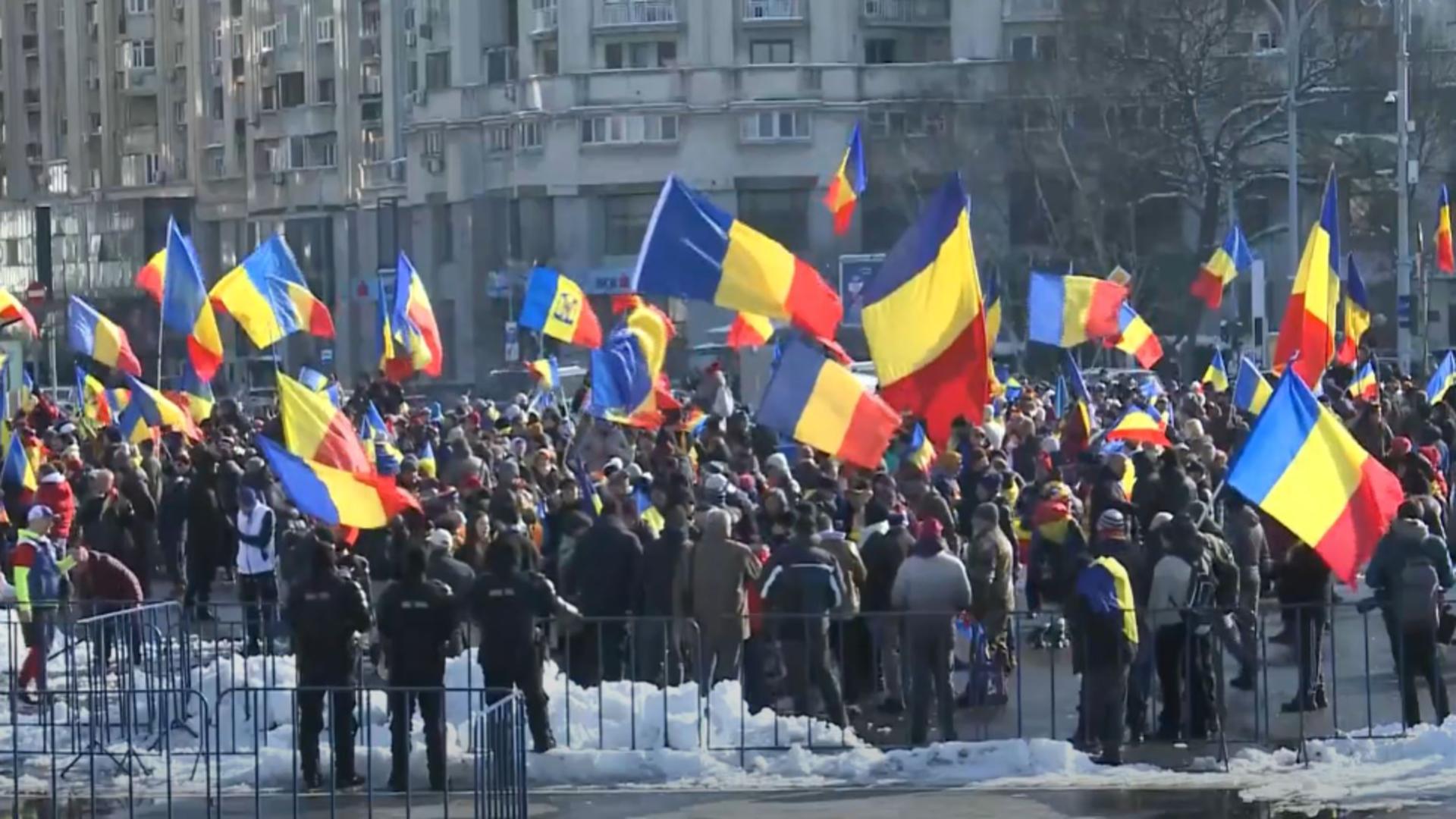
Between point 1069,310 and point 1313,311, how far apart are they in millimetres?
8194

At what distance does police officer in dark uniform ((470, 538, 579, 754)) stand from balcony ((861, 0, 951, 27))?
6743cm

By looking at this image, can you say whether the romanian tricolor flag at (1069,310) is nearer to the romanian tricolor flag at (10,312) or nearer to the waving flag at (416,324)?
the waving flag at (416,324)

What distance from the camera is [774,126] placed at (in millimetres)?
80000

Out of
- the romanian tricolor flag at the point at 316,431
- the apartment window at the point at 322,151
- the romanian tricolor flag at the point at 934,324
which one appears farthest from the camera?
the apartment window at the point at 322,151

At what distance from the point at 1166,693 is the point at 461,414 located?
20877 mm

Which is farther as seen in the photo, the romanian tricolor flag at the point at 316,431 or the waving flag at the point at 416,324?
the waving flag at the point at 416,324

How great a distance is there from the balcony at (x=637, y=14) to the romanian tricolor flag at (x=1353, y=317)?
150 feet

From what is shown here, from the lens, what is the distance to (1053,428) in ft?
106

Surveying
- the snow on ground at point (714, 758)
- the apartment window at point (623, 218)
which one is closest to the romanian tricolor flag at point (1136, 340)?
the snow on ground at point (714, 758)

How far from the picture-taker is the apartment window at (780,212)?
78.7 m

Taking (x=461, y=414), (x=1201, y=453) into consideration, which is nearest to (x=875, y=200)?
(x=461, y=414)

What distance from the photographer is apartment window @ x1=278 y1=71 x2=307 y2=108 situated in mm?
102375

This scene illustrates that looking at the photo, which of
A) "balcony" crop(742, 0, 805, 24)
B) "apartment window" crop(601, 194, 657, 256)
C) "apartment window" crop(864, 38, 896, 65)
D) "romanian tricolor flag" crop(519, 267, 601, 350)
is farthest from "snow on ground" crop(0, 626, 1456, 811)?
"apartment window" crop(864, 38, 896, 65)

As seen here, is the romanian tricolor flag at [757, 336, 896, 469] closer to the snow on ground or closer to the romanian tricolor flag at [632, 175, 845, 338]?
the romanian tricolor flag at [632, 175, 845, 338]
